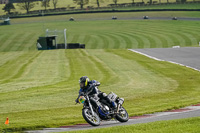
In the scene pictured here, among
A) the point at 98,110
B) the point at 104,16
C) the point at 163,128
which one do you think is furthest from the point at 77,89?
the point at 104,16

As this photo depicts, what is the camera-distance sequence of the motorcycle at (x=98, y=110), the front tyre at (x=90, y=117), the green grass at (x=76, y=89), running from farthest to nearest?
the green grass at (x=76, y=89), the motorcycle at (x=98, y=110), the front tyre at (x=90, y=117)

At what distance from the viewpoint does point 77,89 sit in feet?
72.0

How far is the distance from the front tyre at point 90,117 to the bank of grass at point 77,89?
3.48ft

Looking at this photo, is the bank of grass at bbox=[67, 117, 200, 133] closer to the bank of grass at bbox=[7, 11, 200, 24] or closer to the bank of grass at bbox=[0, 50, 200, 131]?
the bank of grass at bbox=[0, 50, 200, 131]

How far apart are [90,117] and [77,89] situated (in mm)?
8746

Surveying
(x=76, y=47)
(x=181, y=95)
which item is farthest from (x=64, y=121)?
(x=76, y=47)

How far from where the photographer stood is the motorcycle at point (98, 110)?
1322 cm

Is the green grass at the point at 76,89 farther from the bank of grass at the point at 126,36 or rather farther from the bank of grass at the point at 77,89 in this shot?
the bank of grass at the point at 126,36

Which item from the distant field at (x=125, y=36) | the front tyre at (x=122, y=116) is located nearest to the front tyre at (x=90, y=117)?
the front tyre at (x=122, y=116)

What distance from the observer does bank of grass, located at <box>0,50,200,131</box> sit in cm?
1546

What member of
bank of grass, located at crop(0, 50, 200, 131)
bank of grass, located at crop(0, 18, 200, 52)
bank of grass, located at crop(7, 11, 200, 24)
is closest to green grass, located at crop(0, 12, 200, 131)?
bank of grass, located at crop(0, 50, 200, 131)

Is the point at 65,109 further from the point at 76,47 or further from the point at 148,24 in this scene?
the point at 148,24

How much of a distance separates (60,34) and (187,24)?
31835mm

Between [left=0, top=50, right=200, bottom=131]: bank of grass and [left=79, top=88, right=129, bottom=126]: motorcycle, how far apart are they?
41.7 inches
